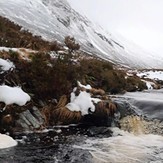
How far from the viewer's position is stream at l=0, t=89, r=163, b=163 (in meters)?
12.2

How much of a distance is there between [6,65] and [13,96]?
1.71 m

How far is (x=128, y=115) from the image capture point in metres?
19.0

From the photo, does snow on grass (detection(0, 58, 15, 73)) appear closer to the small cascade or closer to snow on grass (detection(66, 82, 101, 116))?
snow on grass (detection(66, 82, 101, 116))

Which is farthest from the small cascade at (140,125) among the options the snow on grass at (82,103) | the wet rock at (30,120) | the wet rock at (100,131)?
the wet rock at (30,120)

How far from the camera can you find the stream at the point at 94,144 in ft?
40.1

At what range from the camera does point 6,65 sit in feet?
55.5

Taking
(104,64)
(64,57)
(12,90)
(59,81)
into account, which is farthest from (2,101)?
(104,64)

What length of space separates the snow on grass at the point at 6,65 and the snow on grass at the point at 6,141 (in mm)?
3770

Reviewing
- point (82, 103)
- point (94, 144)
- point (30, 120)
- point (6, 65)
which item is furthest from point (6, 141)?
point (82, 103)

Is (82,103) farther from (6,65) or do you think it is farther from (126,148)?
(126,148)

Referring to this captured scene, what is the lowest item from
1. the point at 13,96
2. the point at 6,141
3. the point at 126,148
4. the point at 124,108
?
the point at 126,148

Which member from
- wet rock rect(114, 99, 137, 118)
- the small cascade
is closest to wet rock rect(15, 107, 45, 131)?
the small cascade

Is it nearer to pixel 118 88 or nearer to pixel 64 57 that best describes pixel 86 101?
pixel 64 57

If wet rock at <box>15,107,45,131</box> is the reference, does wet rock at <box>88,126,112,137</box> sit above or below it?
below
